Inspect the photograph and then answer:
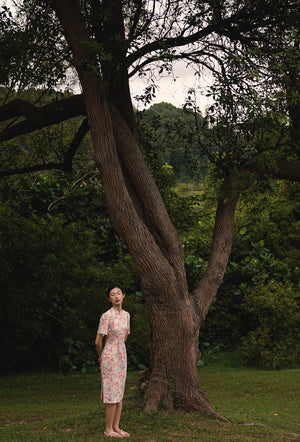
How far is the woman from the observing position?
568cm

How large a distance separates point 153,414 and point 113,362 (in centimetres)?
107

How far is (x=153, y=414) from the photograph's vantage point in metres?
6.34

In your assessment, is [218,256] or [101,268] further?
[101,268]

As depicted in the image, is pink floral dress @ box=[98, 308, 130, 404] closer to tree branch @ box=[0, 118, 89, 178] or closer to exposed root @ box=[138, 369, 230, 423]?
exposed root @ box=[138, 369, 230, 423]

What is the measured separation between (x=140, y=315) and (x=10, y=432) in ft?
16.8

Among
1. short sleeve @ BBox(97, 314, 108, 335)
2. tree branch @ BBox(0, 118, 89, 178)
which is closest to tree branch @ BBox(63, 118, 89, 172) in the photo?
tree branch @ BBox(0, 118, 89, 178)

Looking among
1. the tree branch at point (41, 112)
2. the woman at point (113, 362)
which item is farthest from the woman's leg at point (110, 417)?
the tree branch at point (41, 112)

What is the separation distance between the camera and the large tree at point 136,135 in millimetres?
6762

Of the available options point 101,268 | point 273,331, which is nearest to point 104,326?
point 101,268

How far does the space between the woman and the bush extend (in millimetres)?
6704

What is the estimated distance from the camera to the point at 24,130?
868cm

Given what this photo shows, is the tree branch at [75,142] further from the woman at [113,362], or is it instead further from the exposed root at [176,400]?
the exposed root at [176,400]

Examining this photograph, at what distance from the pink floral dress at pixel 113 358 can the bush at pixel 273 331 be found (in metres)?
6.74

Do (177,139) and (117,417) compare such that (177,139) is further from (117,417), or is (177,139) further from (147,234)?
(117,417)
